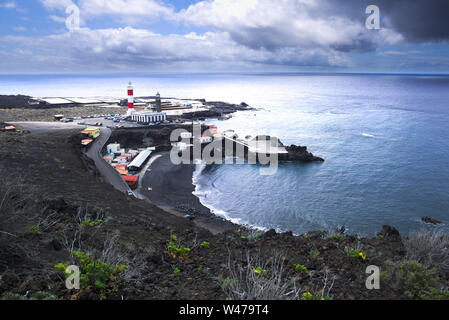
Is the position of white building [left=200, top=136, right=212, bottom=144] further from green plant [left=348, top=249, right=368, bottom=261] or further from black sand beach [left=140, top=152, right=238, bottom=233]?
green plant [left=348, top=249, right=368, bottom=261]

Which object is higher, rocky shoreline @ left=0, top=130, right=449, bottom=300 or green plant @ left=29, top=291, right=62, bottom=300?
green plant @ left=29, top=291, right=62, bottom=300

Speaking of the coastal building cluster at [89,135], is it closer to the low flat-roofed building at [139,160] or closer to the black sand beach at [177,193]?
the low flat-roofed building at [139,160]

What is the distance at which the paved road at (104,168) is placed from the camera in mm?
23361

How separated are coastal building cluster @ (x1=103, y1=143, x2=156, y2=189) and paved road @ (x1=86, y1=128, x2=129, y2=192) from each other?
112cm

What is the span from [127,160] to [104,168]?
686cm

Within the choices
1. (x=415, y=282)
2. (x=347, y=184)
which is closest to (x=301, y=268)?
(x=415, y=282)

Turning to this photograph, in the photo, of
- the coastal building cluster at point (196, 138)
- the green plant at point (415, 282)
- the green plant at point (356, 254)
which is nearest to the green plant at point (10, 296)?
the green plant at point (415, 282)

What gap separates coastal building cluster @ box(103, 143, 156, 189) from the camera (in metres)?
29.5

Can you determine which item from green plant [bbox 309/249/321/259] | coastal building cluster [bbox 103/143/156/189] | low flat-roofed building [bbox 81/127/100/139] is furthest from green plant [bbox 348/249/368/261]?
low flat-roofed building [bbox 81/127/100/139]

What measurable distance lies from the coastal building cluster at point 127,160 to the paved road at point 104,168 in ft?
3.67

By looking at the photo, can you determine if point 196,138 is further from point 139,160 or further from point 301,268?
point 301,268
